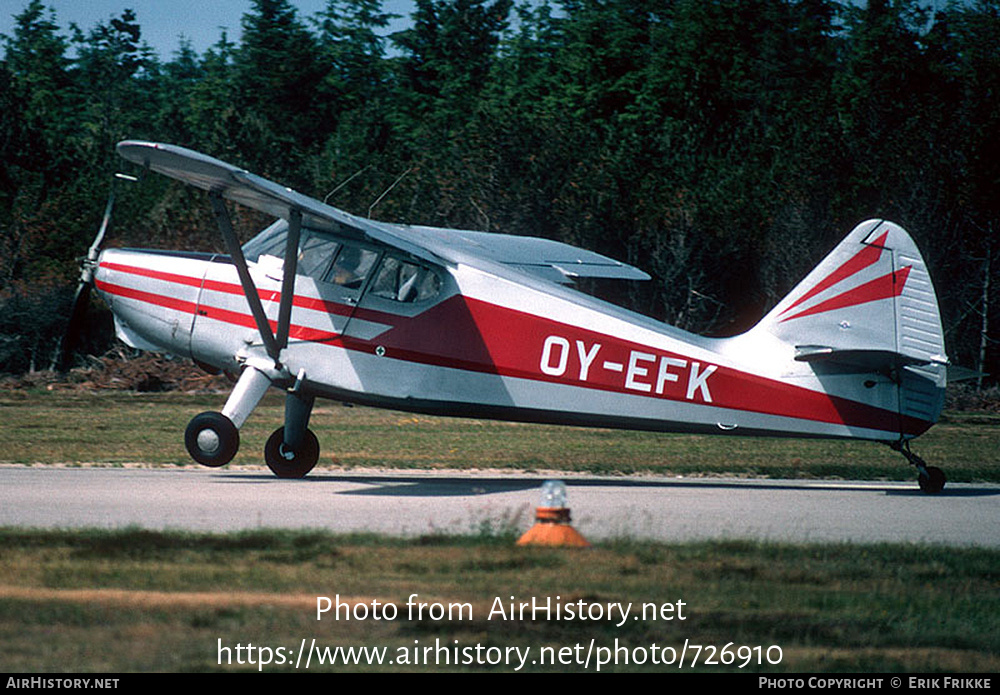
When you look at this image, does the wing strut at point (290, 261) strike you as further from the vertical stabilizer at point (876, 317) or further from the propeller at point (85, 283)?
the vertical stabilizer at point (876, 317)

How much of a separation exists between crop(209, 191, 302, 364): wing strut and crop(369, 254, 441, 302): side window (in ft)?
2.98

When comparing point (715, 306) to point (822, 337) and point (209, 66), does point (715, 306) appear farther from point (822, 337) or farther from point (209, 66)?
point (209, 66)

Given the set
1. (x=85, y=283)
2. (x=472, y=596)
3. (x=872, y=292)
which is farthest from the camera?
(x=85, y=283)

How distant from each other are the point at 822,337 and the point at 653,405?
6.10 ft

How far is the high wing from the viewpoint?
1220 centimetres

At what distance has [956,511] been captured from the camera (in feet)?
39.5

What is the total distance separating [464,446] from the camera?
60.5 feet

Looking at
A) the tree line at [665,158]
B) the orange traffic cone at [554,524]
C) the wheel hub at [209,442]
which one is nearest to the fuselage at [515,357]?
the wheel hub at [209,442]

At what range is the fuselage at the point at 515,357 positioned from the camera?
13.0m

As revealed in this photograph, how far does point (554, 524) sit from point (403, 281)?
16.7 feet

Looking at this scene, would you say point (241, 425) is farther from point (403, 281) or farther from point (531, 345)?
point (531, 345)

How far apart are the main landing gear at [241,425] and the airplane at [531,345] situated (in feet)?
0.07

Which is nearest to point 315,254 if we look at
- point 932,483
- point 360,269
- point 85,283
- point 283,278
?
point 360,269

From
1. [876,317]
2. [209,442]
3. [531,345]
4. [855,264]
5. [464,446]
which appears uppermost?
[855,264]
